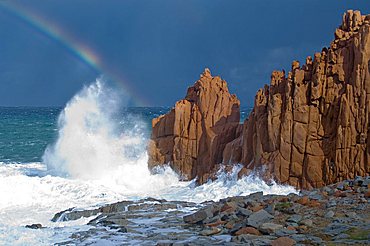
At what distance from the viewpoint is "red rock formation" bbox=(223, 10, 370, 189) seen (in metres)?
21.8

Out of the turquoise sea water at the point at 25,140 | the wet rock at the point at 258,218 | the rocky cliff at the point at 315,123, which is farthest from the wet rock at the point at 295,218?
the turquoise sea water at the point at 25,140

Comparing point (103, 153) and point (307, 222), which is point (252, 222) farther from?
point (103, 153)

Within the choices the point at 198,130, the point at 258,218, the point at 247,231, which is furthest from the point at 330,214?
the point at 198,130

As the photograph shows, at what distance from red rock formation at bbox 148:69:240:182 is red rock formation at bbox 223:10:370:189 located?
3.22m

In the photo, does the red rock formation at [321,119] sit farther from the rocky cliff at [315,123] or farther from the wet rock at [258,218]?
the wet rock at [258,218]

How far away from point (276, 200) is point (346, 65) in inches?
352

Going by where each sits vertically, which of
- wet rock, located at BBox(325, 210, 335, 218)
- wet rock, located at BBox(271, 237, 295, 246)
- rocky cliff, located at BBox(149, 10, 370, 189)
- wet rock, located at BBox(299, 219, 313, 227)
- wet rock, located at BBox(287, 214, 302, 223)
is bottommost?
wet rock, located at BBox(271, 237, 295, 246)

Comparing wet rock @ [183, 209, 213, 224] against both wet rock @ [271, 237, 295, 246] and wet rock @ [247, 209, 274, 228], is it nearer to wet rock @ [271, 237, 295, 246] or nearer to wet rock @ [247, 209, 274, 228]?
wet rock @ [247, 209, 274, 228]

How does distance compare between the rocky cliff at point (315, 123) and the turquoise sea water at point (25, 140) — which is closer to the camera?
the rocky cliff at point (315, 123)

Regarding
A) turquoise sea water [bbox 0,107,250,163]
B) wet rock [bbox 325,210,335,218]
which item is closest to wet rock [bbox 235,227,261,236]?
wet rock [bbox 325,210,335,218]

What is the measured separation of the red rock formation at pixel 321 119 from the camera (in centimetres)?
2183

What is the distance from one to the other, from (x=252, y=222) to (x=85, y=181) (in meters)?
17.0

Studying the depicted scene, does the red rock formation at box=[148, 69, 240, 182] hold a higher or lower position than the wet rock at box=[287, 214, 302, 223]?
higher

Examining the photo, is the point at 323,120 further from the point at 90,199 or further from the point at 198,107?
the point at 90,199
